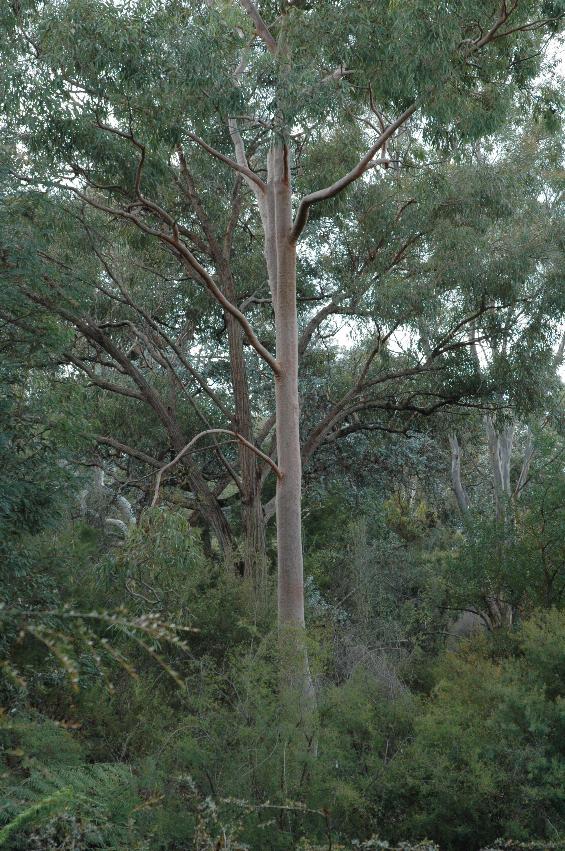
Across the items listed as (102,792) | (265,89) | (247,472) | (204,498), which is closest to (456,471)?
(247,472)

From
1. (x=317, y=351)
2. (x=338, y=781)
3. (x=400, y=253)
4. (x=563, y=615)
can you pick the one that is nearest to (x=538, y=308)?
(x=400, y=253)

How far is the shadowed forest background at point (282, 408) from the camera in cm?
645

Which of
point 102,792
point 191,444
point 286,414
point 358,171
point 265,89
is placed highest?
point 265,89

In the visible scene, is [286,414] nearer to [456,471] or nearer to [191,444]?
[191,444]

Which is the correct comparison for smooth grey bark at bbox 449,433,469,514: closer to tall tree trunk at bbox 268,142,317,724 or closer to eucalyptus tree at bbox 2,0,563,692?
eucalyptus tree at bbox 2,0,563,692

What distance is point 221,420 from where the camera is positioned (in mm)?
15711

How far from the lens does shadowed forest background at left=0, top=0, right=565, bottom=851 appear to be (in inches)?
254

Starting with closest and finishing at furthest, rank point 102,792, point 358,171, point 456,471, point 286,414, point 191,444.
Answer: point 102,792, point 191,444, point 358,171, point 286,414, point 456,471

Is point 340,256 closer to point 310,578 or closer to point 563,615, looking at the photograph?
point 310,578

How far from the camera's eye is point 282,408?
1045 cm

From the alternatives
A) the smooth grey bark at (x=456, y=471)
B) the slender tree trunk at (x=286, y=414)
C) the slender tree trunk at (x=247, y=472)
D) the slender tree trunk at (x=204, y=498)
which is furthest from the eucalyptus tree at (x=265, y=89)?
the smooth grey bark at (x=456, y=471)

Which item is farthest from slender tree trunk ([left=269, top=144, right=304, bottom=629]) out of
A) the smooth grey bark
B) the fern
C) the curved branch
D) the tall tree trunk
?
the smooth grey bark

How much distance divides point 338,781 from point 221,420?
10.0 meters

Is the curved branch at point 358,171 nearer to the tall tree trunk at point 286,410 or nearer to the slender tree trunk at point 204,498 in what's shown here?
the tall tree trunk at point 286,410
